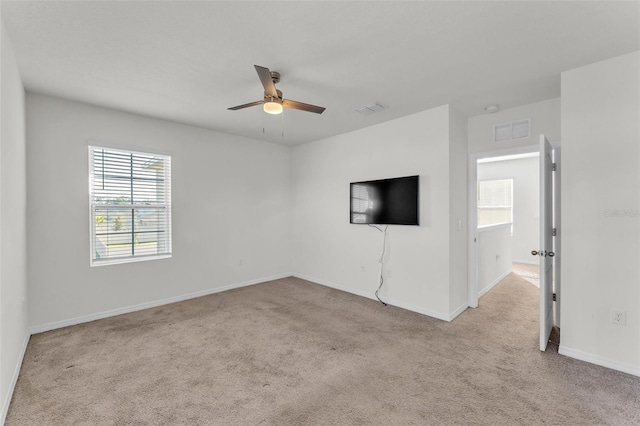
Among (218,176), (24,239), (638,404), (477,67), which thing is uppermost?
(477,67)

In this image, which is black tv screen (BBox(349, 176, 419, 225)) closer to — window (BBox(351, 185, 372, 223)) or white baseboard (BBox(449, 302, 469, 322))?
window (BBox(351, 185, 372, 223))

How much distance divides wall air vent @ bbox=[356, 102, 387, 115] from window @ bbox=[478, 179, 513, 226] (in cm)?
Answer: 532

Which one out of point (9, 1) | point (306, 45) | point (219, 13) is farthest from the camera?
point (306, 45)

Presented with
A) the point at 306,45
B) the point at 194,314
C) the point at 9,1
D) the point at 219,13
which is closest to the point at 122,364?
the point at 194,314

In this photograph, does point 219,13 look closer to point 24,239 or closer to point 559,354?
point 24,239

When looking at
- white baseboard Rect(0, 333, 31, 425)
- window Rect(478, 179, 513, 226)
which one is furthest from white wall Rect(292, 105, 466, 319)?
window Rect(478, 179, 513, 226)

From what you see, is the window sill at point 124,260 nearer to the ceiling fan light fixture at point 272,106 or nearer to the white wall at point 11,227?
the white wall at point 11,227

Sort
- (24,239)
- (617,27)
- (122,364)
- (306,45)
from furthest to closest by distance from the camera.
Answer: (24,239) < (122,364) < (306,45) < (617,27)

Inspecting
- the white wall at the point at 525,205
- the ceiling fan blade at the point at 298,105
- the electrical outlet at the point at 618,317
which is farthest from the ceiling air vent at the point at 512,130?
the white wall at the point at 525,205

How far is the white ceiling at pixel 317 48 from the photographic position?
1.86m

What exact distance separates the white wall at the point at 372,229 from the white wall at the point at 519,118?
0.64 m

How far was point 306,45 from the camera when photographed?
2230 millimetres

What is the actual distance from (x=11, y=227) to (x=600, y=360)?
16.5 ft

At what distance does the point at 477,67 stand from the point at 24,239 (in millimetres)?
4744
